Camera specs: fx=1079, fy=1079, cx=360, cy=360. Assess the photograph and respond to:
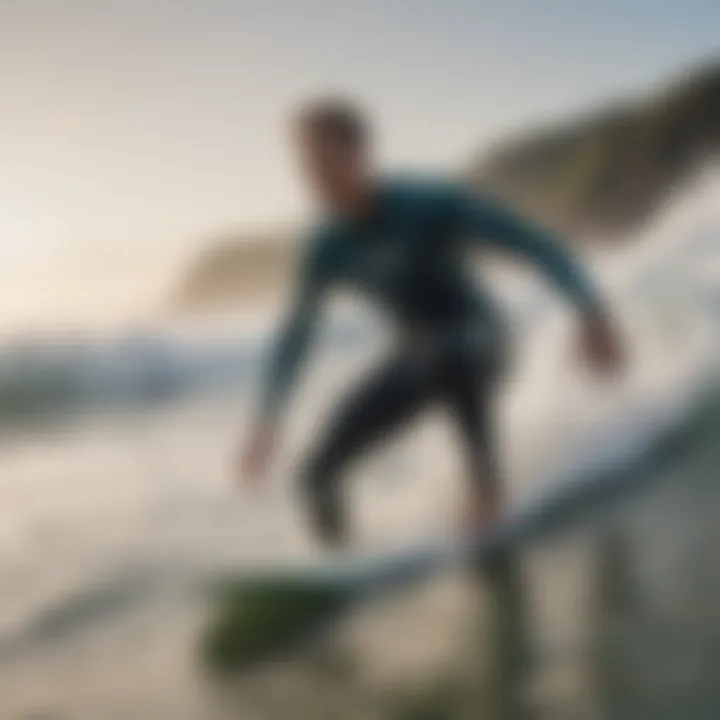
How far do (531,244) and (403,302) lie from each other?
127 millimetres

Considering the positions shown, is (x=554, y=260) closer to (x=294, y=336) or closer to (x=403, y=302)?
(x=403, y=302)

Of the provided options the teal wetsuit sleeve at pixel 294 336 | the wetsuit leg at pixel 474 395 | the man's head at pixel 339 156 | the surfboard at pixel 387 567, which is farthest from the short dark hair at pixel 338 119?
the surfboard at pixel 387 567

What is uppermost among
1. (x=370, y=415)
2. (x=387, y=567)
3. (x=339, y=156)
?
(x=339, y=156)

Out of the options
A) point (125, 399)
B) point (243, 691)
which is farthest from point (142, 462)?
point (243, 691)

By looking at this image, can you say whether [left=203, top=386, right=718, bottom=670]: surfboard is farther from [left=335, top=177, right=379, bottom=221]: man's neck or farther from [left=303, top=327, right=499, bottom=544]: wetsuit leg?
[left=335, top=177, right=379, bottom=221]: man's neck

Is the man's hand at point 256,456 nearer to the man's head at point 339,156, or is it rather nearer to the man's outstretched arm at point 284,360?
the man's outstretched arm at point 284,360

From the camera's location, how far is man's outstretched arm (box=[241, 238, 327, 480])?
95cm

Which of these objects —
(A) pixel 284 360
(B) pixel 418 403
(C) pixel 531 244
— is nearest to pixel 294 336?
(A) pixel 284 360

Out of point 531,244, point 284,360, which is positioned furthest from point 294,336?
point 531,244

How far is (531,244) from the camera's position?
3.17 feet

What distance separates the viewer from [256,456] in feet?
3.10

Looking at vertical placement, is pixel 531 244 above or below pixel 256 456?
above

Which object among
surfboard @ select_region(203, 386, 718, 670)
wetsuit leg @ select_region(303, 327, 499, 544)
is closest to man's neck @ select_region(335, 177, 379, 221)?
wetsuit leg @ select_region(303, 327, 499, 544)

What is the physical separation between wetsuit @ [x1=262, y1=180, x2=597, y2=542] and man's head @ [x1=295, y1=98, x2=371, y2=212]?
0.06ft
